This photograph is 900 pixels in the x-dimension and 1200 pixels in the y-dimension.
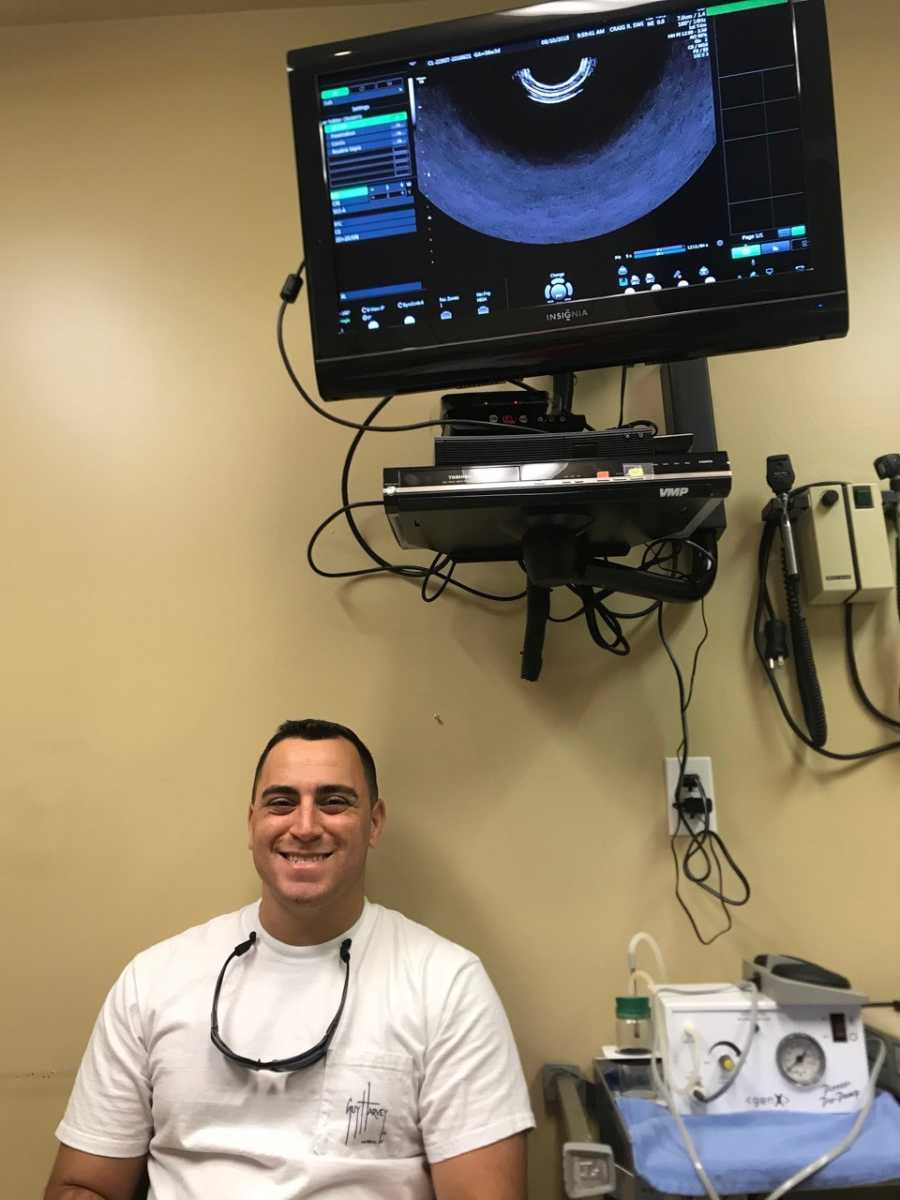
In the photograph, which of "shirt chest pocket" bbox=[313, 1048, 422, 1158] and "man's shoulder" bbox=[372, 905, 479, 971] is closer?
"shirt chest pocket" bbox=[313, 1048, 422, 1158]

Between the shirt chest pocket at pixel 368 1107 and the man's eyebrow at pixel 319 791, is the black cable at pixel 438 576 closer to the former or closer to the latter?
the man's eyebrow at pixel 319 791

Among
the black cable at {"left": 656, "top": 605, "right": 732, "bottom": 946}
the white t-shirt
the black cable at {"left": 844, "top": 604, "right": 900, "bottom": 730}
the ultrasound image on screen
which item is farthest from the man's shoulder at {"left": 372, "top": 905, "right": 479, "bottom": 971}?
the ultrasound image on screen

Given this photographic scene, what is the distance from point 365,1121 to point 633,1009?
1.45 feet

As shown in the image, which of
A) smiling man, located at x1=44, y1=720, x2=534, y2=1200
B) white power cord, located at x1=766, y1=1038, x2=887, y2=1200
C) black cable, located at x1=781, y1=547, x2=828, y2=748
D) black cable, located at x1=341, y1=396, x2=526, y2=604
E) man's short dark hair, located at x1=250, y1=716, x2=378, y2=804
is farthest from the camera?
black cable, located at x1=341, y1=396, x2=526, y2=604

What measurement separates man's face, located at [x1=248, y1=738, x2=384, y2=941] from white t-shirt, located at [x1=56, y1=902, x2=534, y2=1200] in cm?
5

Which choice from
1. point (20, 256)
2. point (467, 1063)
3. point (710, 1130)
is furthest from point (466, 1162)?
point (20, 256)

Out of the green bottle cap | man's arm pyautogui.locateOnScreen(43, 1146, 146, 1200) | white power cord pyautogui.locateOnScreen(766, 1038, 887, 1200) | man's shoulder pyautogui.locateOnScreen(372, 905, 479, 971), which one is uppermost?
man's shoulder pyautogui.locateOnScreen(372, 905, 479, 971)

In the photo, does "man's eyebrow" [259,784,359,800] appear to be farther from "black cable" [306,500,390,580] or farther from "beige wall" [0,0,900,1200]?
"black cable" [306,500,390,580]

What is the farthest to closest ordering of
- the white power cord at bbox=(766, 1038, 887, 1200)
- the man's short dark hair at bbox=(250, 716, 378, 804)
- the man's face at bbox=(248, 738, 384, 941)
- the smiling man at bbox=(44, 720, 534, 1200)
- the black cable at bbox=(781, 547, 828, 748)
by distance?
the black cable at bbox=(781, 547, 828, 748)
the man's short dark hair at bbox=(250, 716, 378, 804)
the man's face at bbox=(248, 738, 384, 941)
the smiling man at bbox=(44, 720, 534, 1200)
the white power cord at bbox=(766, 1038, 887, 1200)

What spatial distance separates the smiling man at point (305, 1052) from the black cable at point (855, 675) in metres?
0.83

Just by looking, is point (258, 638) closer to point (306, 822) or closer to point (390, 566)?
point (390, 566)

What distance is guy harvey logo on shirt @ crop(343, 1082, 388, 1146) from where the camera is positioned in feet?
3.70

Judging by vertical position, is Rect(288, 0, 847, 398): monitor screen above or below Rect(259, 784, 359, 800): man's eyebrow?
above

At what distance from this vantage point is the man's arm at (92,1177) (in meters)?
1.17
